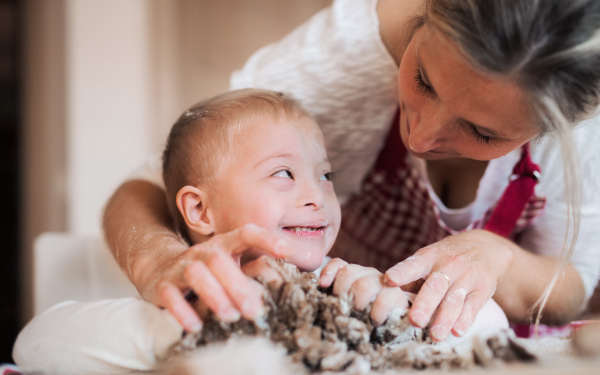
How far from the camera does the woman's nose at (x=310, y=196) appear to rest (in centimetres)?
59

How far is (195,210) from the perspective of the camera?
0.64 meters

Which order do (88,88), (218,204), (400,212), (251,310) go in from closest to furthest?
(251,310)
(218,204)
(400,212)
(88,88)

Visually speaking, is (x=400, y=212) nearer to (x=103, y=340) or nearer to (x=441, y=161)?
(x=441, y=161)

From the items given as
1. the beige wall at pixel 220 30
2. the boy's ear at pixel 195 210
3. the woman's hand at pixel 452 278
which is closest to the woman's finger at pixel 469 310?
the woman's hand at pixel 452 278

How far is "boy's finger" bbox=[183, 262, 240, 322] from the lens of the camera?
409 mm

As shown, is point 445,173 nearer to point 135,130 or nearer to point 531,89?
point 531,89

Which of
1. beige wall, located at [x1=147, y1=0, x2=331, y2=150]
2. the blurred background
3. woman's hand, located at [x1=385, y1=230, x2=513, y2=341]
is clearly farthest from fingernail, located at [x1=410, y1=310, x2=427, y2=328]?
beige wall, located at [x1=147, y1=0, x2=331, y2=150]

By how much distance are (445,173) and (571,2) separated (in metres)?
0.41

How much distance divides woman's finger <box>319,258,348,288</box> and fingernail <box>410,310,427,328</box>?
0.31 feet

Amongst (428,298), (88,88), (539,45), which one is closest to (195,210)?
(428,298)

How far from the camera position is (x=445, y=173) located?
800mm

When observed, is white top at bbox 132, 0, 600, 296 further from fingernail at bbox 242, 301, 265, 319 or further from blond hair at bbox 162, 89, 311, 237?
fingernail at bbox 242, 301, 265, 319

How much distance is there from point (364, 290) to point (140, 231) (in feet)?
1.22

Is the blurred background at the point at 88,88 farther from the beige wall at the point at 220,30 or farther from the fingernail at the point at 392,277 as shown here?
the fingernail at the point at 392,277
